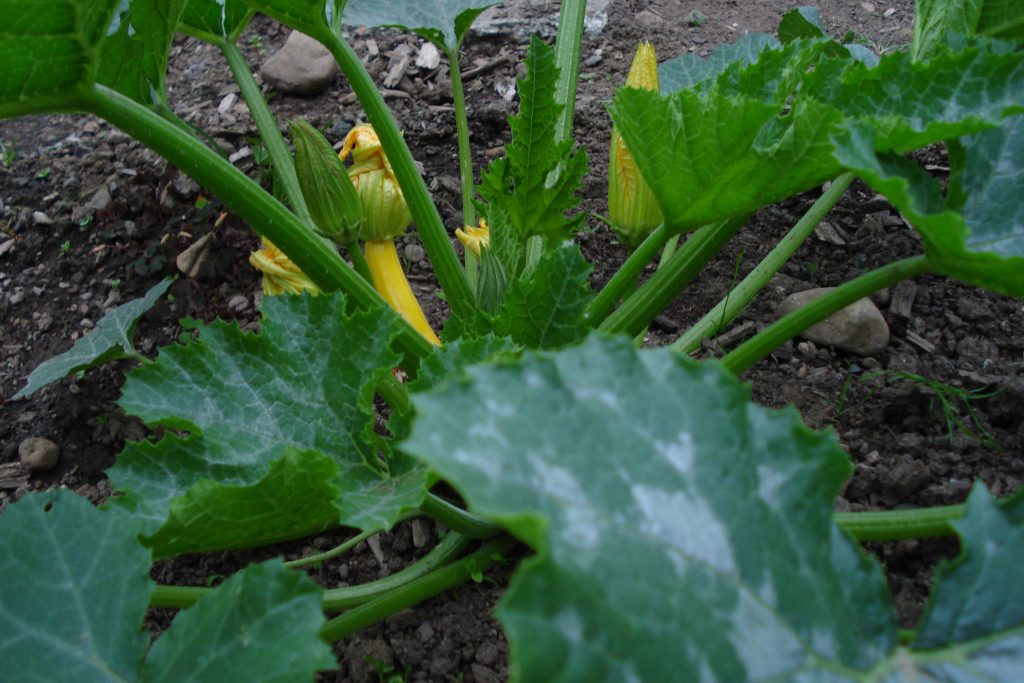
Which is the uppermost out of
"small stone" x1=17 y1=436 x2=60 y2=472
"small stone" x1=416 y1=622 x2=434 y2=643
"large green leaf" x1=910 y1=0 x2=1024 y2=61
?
"large green leaf" x1=910 y1=0 x2=1024 y2=61

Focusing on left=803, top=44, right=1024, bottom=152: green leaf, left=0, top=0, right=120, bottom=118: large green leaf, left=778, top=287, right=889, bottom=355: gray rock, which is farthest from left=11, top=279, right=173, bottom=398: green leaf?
left=778, top=287, right=889, bottom=355: gray rock

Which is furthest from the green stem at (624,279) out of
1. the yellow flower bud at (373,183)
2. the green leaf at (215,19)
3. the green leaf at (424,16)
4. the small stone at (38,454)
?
the small stone at (38,454)

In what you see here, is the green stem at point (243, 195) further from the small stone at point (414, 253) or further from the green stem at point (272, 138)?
the small stone at point (414, 253)

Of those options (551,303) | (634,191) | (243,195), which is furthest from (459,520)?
(634,191)

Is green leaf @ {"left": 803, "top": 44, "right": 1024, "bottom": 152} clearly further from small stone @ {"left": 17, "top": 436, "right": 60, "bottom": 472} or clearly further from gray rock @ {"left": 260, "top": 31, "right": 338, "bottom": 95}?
gray rock @ {"left": 260, "top": 31, "right": 338, "bottom": 95}

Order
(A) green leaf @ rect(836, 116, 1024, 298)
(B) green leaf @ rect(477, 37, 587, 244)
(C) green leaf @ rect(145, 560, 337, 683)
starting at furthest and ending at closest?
(B) green leaf @ rect(477, 37, 587, 244)
(A) green leaf @ rect(836, 116, 1024, 298)
(C) green leaf @ rect(145, 560, 337, 683)

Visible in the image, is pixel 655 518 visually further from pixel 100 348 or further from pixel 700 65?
pixel 700 65
